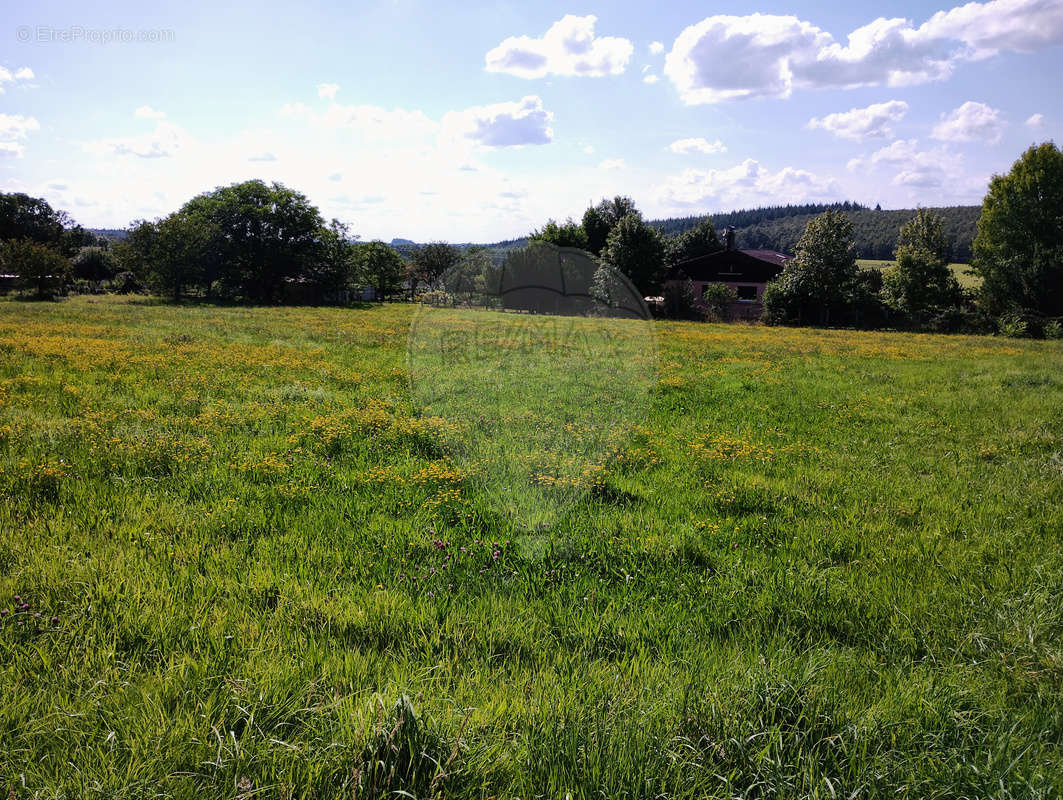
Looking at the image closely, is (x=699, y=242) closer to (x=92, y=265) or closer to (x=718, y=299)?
(x=718, y=299)

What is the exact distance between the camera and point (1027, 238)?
47.7m

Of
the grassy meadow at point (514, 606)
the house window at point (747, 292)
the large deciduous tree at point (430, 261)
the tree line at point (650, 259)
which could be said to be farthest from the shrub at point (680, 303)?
the large deciduous tree at point (430, 261)

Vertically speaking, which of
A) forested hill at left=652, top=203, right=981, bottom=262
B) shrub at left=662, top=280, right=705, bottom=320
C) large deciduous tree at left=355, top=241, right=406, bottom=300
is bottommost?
shrub at left=662, top=280, right=705, bottom=320

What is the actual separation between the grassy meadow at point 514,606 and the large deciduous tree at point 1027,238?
5023 cm

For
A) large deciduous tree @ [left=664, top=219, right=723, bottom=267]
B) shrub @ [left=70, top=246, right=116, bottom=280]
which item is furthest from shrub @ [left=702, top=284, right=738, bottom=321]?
shrub @ [left=70, top=246, right=116, bottom=280]

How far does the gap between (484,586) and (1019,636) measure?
4.27 metres

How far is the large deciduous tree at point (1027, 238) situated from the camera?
152 ft

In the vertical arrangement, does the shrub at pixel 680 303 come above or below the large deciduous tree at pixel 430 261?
below

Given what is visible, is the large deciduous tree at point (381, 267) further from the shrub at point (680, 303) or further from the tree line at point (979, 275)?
the tree line at point (979, 275)

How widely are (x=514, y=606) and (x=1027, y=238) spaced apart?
210 ft

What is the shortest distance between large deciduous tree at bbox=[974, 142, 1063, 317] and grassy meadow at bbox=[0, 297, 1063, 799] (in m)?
50.2

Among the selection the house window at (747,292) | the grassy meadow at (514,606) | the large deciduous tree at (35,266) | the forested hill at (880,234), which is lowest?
the grassy meadow at (514,606)

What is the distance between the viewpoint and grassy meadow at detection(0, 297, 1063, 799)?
280 centimetres

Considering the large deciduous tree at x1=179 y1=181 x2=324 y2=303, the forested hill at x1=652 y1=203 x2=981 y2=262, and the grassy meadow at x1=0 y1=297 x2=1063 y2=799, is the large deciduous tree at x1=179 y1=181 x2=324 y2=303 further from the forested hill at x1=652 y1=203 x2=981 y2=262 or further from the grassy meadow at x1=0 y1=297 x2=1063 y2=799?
the forested hill at x1=652 y1=203 x2=981 y2=262
